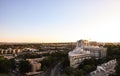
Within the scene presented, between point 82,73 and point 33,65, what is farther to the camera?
point 33,65

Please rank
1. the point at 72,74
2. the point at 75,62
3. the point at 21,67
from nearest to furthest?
the point at 72,74 → the point at 21,67 → the point at 75,62

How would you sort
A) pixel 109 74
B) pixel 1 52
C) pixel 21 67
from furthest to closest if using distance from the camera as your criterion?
pixel 1 52 → pixel 21 67 → pixel 109 74

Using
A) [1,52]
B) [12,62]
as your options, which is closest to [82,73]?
[12,62]

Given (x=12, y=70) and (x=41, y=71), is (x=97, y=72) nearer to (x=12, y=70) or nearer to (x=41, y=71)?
(x=41, y=71)

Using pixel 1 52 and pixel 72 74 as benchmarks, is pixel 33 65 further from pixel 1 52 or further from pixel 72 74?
pixel 1 52

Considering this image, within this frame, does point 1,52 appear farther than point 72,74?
Yes

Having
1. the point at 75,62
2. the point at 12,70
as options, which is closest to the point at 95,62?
the point at 75,62

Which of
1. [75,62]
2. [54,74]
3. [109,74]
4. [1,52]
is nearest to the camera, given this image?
[109,74]

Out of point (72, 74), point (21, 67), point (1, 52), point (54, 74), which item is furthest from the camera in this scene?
point (1, 52)
